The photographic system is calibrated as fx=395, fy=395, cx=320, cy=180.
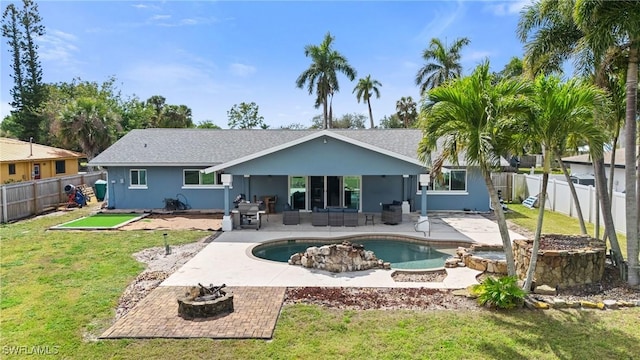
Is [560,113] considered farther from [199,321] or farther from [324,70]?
[324,70]

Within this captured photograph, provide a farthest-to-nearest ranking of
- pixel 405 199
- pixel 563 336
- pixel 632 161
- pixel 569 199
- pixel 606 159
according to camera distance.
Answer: pixel 606 159 → pixel 405 199 → pixel 569 199 → pixel 632 161 → pixel 563 336

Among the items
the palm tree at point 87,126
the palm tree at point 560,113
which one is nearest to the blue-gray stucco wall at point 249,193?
the palm tree at point 560,113

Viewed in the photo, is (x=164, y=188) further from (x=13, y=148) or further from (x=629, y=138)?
(x=629, y=138)

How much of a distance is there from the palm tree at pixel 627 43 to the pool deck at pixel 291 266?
3.73 meters

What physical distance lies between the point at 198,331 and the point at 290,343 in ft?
5.70

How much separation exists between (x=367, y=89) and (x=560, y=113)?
148ft

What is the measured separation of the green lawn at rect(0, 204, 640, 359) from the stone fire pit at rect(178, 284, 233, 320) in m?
0.98

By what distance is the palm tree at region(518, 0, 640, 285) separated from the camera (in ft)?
27.2

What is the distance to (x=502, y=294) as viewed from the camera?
8.02 meters

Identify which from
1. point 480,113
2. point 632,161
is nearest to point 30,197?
point 480,113

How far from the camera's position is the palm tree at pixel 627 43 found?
821 cm

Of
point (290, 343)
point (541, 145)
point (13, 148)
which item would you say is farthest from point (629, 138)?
point (13, 148)

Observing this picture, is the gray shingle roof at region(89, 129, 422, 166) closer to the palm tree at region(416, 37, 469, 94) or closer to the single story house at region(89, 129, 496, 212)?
the single story house at region(89, 129, 496, 212)

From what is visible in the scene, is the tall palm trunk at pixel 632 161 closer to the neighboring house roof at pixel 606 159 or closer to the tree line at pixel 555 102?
the tree line at pixel 555 102
